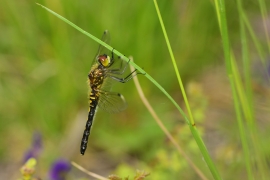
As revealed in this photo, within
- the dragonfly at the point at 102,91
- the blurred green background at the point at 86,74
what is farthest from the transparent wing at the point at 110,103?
the blurred green background at the point at 86,74

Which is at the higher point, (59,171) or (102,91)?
(102,91)

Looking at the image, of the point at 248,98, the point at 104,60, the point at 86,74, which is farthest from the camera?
the point at 86,74

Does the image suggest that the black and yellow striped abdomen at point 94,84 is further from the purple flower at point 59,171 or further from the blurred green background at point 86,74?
the blurred green background at point 86,74

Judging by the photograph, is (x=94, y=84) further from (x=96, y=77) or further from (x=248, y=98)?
(x=248, y=98)

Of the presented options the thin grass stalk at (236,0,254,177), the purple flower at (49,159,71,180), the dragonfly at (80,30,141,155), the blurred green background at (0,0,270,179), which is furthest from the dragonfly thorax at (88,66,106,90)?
the blurred green background at (0,0,270,179)

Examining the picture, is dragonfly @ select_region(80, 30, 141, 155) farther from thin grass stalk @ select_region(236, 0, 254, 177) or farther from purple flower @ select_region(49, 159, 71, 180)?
thin grass stalk @ select_region(236, 0, 254, 177)

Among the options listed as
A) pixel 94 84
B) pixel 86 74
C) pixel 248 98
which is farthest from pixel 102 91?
pixel 86 74
